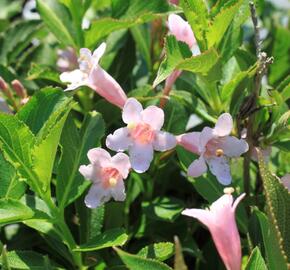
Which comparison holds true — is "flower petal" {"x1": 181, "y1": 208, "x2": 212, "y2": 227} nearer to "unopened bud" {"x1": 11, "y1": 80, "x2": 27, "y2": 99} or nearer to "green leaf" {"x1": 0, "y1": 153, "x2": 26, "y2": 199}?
"green leaf" {"x1": 0, "y1": 153, "x2": 26, "y2": 199}

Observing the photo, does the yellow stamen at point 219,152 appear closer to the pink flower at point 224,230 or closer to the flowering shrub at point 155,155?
the flowering shrub at point 155,155

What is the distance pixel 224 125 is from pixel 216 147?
0.09 metres

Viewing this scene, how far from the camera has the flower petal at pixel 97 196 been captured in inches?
48.1

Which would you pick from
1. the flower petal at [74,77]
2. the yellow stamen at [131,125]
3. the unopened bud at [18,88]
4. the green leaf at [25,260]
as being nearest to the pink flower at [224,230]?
the yellow stamen at [131,125]

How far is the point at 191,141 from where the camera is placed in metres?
1.23

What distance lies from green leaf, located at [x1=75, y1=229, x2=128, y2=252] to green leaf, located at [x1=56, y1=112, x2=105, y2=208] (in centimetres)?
10

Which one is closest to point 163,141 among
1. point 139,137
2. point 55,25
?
point 139,137

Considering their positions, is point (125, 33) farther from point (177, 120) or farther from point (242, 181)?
point (242, 181)

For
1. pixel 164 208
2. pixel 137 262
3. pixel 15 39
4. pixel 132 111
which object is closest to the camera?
pixel 137 262

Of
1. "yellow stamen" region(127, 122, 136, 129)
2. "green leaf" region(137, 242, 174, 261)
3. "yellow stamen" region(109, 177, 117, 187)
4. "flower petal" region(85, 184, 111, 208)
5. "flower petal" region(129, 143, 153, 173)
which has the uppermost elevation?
"yellow stamen" region(127, 122, 136, 129)

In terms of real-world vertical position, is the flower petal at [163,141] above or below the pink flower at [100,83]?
below

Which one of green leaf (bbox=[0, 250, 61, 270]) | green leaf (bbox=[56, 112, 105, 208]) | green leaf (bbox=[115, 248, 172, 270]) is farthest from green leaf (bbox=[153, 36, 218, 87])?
green leaf (bbox=[0, 250, 61, 270])

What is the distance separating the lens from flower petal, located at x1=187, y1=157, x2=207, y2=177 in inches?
47.2

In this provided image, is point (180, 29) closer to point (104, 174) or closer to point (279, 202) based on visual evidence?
point (104, 174)
